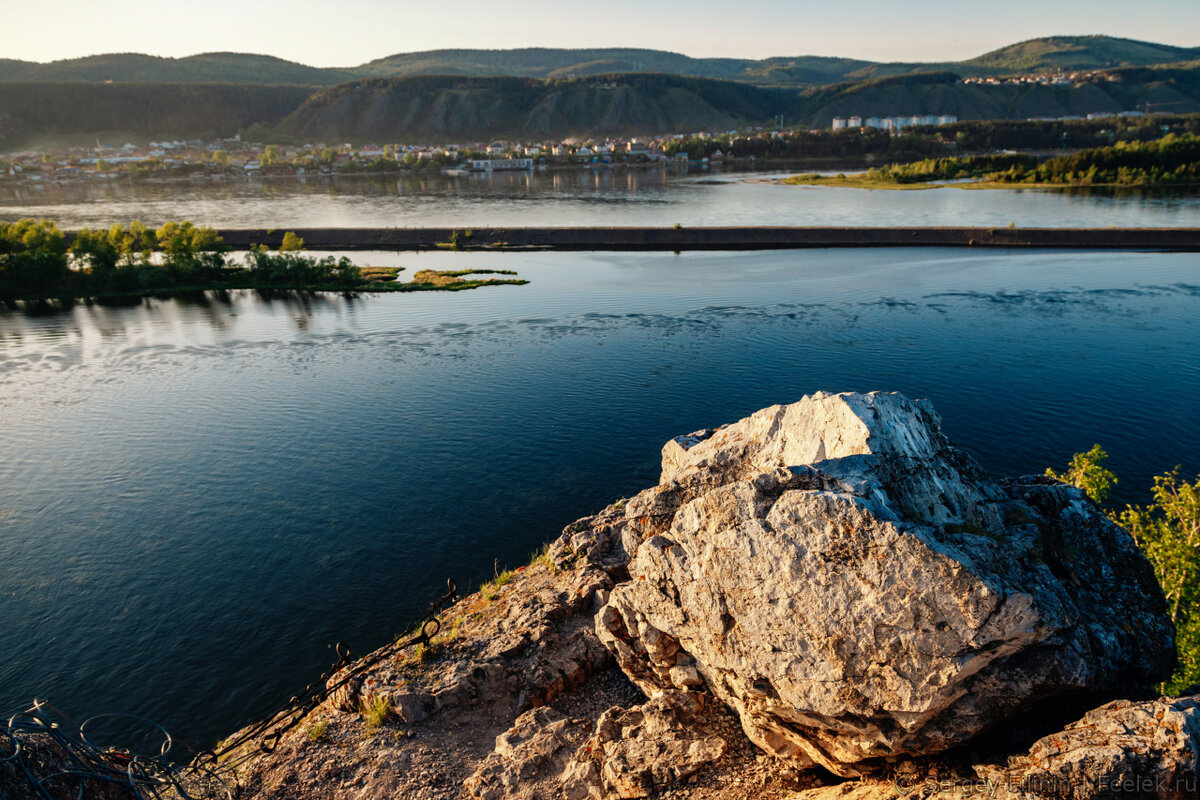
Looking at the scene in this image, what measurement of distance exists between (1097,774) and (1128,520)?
42.5 feet

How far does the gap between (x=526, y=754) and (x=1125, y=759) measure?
33.0 feet

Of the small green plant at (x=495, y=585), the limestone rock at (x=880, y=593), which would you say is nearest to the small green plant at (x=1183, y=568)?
the limestone rock at (x=880, y=593)

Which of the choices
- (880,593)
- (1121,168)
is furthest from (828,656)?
(1121,168)

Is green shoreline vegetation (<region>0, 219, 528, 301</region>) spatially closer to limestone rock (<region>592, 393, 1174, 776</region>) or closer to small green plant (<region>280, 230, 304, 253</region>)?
small green plant (<region>280, 230, 304, 253</region>)

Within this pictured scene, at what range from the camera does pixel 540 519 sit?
29.3 meters

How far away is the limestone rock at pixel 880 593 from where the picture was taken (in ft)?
31.3

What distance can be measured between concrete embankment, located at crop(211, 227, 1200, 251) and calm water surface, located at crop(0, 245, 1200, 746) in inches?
512

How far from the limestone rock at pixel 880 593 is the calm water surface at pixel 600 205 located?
332 ft

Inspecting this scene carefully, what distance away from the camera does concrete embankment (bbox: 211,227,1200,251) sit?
85.9 meters

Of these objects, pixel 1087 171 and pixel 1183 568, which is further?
pixel 1087 171

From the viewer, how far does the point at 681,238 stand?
95688mm

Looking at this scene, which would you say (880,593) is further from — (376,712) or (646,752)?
(376,712)

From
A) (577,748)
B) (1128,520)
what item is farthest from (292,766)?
(1128,520)

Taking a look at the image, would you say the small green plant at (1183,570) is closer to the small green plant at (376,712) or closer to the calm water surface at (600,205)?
the small green plant at (376,712)
